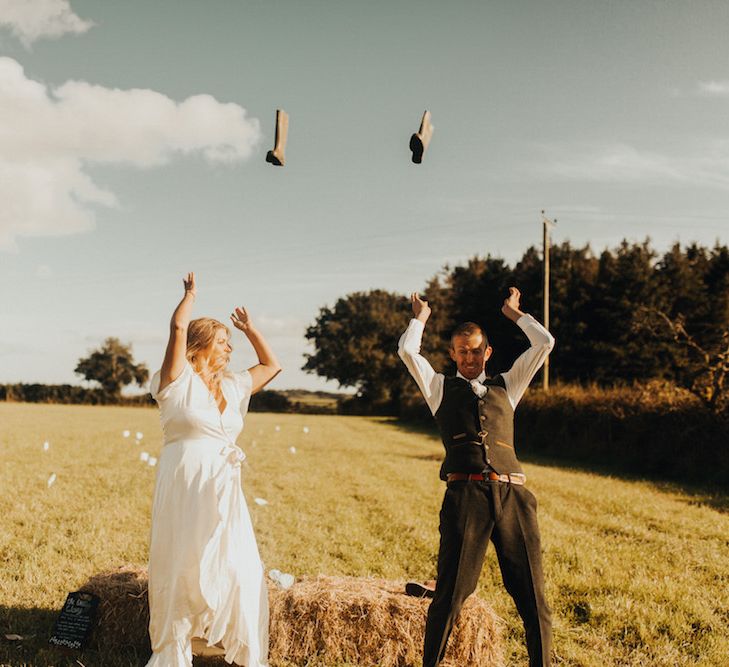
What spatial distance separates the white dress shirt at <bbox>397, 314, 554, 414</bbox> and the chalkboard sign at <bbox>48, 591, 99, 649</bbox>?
3141 mm

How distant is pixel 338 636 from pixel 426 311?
2611 mm

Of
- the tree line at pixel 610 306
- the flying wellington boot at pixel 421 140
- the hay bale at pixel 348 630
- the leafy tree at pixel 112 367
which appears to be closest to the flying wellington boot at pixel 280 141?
the flying wellington boot at pixel 421 140

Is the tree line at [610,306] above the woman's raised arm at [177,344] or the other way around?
above

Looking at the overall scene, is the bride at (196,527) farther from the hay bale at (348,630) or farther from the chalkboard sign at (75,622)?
the chalkboard sign at (75,622)

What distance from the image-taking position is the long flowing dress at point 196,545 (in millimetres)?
4637

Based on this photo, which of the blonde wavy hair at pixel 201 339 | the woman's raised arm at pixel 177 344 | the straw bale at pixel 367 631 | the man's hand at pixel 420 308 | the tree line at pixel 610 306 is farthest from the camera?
the tree line at pixel 610 306

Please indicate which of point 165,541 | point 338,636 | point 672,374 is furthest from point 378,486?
point 672,374

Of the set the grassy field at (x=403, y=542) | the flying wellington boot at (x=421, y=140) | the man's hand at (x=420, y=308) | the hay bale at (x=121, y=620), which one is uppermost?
Answer: the flying wellington boot at (x=421, y=140)

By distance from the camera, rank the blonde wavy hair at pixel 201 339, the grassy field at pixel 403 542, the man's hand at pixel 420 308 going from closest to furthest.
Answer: the blonde wavy hair at pixel 201 339 → the man's hand at pixel 420 308 → the grassy field at pixel 403 542

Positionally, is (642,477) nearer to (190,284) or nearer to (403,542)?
(403,542)

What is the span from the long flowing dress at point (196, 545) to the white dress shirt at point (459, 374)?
1399 millimetres

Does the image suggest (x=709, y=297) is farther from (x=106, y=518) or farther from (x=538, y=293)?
(x=106, y=518)

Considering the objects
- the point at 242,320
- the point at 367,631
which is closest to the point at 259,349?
the point at 242,320

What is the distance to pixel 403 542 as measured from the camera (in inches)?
398
